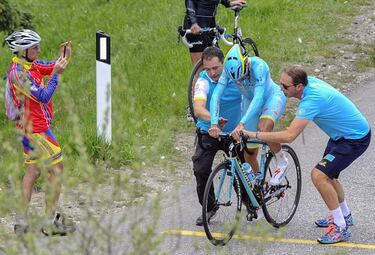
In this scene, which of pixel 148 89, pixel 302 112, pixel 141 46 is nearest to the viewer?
pixel 302 112

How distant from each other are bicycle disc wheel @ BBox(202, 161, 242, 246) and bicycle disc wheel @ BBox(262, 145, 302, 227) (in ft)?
1.18

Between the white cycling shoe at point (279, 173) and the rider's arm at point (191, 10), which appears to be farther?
the rider's arm at point (191, 10)

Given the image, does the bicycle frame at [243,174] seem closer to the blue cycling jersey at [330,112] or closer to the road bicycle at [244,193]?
the road bicycle at [244,193]

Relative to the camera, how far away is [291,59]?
12.7m

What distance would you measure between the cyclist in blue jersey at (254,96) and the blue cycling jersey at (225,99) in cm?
8

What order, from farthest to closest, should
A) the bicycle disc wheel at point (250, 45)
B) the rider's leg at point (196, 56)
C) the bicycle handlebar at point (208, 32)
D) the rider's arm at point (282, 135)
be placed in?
the bicycle disc wheel at point (250, 45) < the rider's leg at point (196, 56) < the bicycle handlebar at point (208, 32) < the rider's arm at point (282, 135)

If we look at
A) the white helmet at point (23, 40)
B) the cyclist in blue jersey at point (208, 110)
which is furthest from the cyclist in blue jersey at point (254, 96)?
the white helmet at point (23, 40)

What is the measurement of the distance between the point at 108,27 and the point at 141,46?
2151 mm

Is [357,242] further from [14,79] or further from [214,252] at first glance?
[14,79]

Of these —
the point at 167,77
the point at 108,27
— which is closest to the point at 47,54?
the point at 108,27

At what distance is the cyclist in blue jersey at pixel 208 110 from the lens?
7133 millimetres

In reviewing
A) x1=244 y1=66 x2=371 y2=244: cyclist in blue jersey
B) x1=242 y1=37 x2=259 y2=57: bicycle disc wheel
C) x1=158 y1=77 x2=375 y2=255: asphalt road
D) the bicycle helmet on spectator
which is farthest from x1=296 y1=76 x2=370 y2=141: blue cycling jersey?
x1=242 y1=37 x2=259 y2=57: bicycle disc wheel

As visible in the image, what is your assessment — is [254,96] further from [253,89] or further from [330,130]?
[330,130]

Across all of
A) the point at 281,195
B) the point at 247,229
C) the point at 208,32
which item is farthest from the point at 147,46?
the point at 247,229
